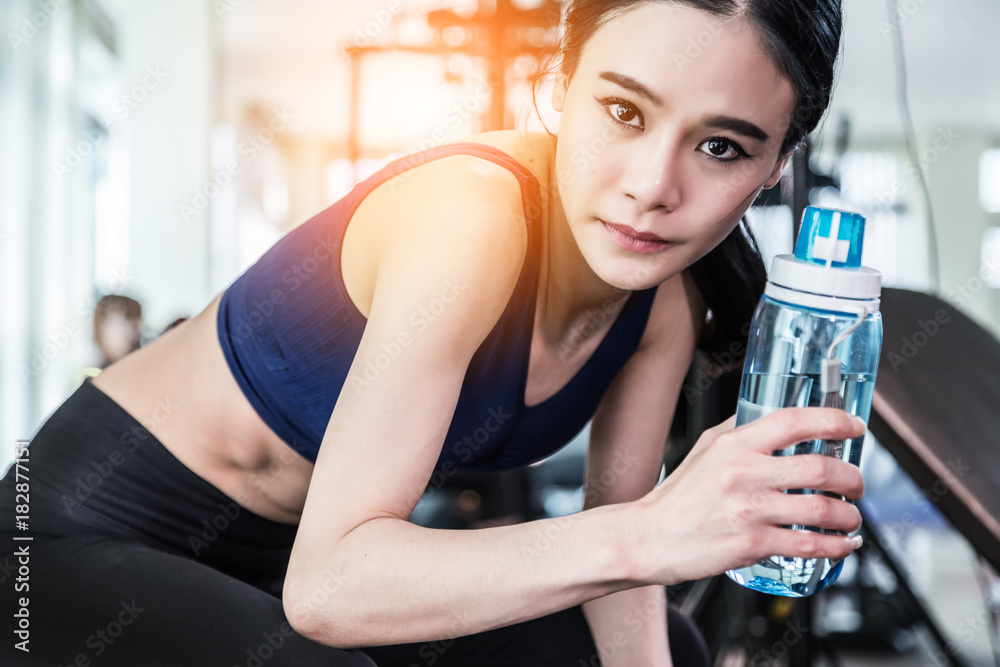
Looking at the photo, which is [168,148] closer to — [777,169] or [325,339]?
[325,339]

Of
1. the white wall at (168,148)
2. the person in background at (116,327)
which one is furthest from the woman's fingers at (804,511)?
the white wall at (168,148)

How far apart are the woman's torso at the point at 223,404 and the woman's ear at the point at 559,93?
0.04 metres

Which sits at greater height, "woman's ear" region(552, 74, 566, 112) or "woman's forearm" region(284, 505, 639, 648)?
"woman's ear" region(552, 74, 566, 112)

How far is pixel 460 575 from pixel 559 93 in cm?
45

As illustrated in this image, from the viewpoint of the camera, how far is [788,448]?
25.4 inches

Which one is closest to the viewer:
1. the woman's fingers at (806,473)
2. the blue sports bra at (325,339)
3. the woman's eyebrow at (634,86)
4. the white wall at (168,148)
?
the woman's fingers at (806,473)

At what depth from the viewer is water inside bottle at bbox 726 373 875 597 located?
→ 0.62 meters

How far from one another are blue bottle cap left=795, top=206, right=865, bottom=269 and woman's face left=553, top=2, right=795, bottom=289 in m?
0.09

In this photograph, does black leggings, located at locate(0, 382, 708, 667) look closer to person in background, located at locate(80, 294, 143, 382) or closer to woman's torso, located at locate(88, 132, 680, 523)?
woman's torso, located at locate(88, 132, 680, 523)

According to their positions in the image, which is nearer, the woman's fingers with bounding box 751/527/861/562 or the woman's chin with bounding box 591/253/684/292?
the woman's fingers with bounding box 751/527/861/562

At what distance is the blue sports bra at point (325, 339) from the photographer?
676 millimetres

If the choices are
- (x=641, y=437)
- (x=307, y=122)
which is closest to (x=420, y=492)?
(x=641, y=437)

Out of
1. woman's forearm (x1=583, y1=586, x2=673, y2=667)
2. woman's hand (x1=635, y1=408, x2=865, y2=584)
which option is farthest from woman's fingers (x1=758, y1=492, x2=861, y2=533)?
woman's forearm (x1=583, y1=586, x2=673, y2=667)

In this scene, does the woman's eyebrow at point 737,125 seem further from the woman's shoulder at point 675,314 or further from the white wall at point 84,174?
the white wall at point 84,174
